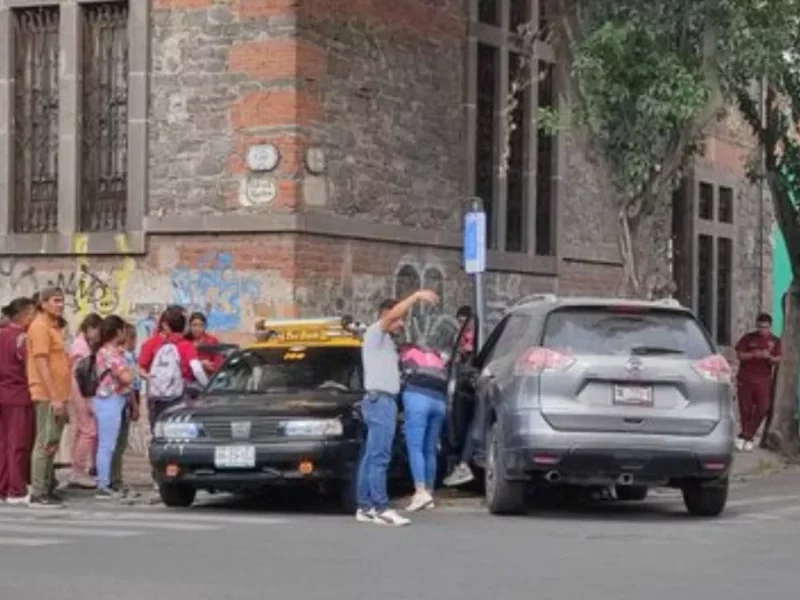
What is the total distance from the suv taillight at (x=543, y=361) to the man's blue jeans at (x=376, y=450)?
111cm

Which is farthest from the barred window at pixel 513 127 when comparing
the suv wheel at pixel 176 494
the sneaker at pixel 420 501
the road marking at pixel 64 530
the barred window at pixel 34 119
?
the road marking at pixel 64 530

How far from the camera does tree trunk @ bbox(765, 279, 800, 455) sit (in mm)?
23156

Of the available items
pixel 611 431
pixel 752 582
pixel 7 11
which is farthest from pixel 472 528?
pixel 7 11

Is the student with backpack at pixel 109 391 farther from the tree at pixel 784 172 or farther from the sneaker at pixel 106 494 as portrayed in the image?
the tree at pixel 784 172

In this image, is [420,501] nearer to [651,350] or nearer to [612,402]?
[612,402]

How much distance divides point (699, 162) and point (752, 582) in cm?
2088

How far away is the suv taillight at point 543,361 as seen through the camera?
48.3 ft

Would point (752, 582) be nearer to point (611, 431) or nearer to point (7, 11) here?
point (611, 431)

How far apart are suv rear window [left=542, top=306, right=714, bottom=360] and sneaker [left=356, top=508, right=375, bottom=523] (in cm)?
191

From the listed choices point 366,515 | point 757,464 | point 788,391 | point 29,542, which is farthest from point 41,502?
point 788,391

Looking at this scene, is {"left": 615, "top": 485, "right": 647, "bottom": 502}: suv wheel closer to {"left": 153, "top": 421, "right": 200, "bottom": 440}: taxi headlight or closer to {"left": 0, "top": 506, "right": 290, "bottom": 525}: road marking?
{"left": 0, "top": 506, "right": 290, "bottom": 525}: road marking

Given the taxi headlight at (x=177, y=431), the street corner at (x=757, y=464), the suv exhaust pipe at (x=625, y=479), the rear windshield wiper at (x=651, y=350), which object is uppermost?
the rear windshield wiper at (x=651, y=350)

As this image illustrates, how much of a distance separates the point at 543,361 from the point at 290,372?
9.19 feet

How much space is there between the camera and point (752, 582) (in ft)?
36.4
